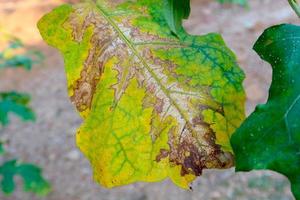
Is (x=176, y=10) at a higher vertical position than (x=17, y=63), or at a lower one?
higher

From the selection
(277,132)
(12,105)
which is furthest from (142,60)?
(12,105)

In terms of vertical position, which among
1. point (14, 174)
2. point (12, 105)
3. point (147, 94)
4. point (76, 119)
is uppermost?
point (147, 94)

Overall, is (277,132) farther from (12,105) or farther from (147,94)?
(12,105)

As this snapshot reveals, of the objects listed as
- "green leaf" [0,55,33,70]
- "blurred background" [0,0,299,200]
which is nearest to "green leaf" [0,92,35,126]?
"green leaf" [0,55,33,70]

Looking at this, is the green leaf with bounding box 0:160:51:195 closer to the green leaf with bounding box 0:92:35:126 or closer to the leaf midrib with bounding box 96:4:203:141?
the green leaf with bounding box 0:92:35:126

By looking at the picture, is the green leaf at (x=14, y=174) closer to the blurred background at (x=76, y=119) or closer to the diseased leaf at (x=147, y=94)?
the blurred background at (x=76, y=119)

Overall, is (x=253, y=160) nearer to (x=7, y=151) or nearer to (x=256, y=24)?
(x=7, y=151)

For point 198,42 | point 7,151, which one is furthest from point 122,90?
point 7,151
